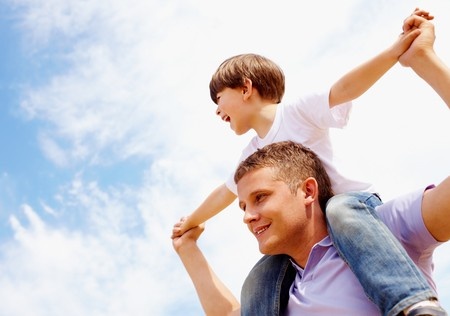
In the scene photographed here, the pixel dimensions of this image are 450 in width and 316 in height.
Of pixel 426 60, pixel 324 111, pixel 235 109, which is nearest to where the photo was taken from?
pixel 426 60

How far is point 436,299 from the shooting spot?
8.02 feet

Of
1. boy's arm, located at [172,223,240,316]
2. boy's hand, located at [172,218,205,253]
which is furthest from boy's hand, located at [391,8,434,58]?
boy's hand, located at [172,218,205,253]

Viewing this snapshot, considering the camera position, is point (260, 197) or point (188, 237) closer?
point (260, 197)

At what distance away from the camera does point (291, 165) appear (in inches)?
124

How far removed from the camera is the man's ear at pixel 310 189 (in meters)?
3.09

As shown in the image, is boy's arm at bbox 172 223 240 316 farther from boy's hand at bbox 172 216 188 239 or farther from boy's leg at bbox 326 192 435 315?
boy's leg at bbox 326 192 435 315

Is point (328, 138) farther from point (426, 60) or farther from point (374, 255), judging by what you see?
point (374, 255)

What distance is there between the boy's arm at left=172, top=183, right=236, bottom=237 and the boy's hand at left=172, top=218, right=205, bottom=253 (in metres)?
0.03

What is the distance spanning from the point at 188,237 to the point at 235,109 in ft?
3.71

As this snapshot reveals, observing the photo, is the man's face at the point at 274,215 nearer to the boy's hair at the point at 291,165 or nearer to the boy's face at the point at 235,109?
the boy's hair at the point at 291,165

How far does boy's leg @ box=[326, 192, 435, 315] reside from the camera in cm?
242

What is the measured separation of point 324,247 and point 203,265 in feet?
4.69

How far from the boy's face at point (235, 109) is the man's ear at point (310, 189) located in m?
1.00

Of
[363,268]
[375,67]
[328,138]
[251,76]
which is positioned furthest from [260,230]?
[251,76]
